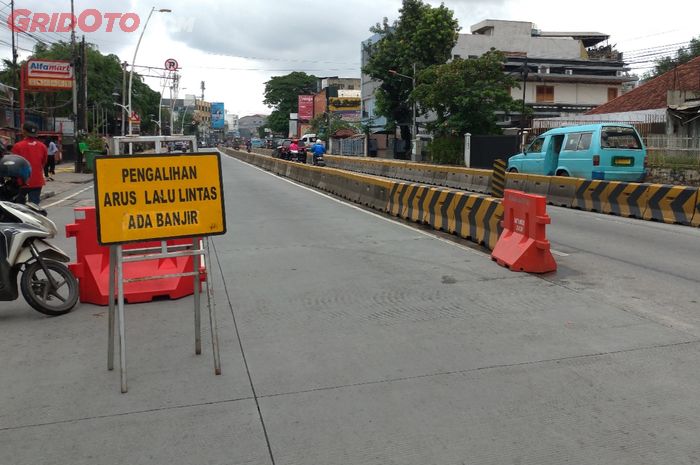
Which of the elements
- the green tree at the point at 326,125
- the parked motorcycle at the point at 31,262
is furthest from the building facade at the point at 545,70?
the parked motorcycle at the point at 31,262

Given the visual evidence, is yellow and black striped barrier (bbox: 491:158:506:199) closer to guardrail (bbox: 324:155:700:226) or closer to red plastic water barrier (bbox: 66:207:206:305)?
guardrail (bbox: 324:155:700:226)

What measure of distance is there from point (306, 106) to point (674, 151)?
84.3m

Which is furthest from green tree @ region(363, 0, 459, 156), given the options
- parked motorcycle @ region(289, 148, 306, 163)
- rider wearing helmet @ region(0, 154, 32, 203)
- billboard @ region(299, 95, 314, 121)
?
billboard @ region(299, 95, 314, 121)

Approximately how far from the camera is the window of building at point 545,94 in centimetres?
5884

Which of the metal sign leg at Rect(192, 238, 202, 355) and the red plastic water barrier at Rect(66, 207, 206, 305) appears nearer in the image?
the metal sign leg at Rect(192, 238, 202, 355)

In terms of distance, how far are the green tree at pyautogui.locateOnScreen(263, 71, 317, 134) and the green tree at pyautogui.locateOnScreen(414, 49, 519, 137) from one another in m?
83.3

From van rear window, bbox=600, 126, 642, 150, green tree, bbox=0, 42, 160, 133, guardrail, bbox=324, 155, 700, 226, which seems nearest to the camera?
guardrail, bbox=324, 155, 700, 226

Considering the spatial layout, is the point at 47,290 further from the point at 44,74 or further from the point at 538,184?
the point at 44,74

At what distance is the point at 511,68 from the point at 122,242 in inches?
2269

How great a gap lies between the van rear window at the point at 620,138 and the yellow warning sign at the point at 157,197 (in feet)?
46.6

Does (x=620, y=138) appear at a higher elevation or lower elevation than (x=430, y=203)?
higher

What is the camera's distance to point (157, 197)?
4684 millimetres

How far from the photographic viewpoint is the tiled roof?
3475 centimetres

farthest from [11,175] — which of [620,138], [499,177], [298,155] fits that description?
[298,155]
